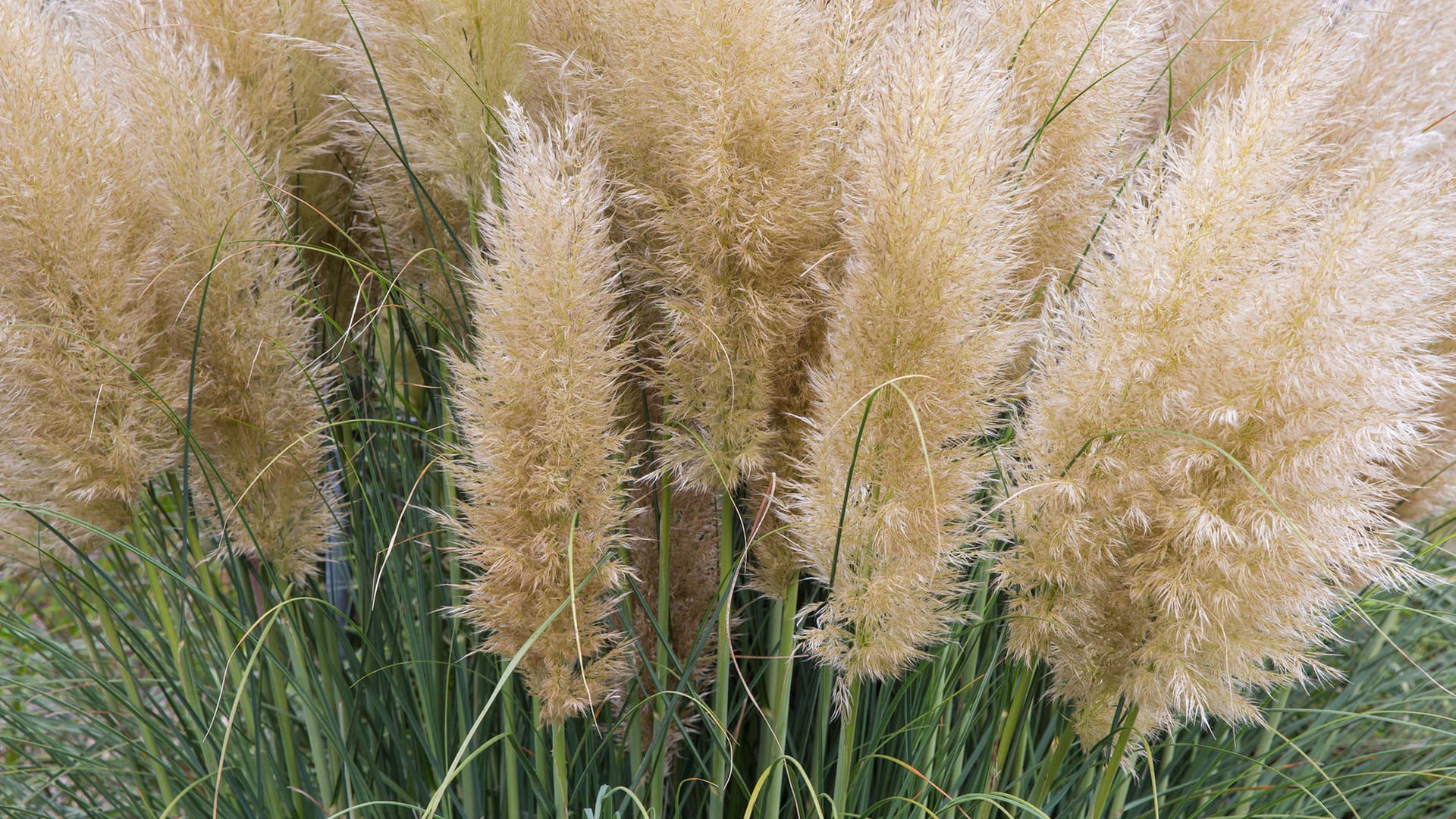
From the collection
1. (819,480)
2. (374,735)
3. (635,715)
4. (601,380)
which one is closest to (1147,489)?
(819,480)

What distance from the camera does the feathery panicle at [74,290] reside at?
1.57 m

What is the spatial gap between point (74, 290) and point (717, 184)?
1.11m

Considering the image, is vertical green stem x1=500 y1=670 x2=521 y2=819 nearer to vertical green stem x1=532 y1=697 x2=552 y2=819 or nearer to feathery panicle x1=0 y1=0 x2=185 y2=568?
vertical green stem x1=532 y1=697 x2=552 y2=819

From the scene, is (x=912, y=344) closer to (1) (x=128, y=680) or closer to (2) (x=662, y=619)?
(2) (x=662, y=619)

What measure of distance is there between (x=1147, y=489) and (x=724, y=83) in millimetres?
814

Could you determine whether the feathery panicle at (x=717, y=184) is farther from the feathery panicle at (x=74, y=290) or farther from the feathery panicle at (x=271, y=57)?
the feathery panicle at (x=74, y=290)

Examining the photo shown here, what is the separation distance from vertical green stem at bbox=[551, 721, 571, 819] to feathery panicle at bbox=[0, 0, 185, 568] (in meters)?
0.89

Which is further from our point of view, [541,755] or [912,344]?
[541,755]

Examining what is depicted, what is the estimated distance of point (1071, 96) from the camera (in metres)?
1.62

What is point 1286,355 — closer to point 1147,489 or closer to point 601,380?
point 1147,489

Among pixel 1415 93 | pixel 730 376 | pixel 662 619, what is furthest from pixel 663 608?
pixel 1415 93

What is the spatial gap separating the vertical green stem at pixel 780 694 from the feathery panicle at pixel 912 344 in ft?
0.63

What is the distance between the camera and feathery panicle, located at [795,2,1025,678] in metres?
1.28

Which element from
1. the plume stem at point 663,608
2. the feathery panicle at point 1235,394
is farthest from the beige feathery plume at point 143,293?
the feathery panicle at point 1235,394
